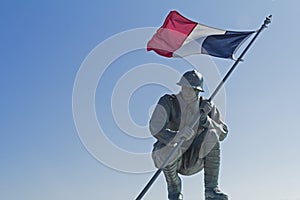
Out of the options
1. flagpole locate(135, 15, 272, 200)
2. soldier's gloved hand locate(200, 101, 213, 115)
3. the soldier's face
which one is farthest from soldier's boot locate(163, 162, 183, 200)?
the soldier's face

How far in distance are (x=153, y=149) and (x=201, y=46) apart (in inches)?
116

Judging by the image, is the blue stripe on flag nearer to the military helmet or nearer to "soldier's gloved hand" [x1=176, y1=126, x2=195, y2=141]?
the military helmet

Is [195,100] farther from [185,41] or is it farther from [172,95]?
[185,41]

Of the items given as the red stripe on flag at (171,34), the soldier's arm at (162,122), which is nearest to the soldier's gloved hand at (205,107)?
the soldier's arm at (162,122)

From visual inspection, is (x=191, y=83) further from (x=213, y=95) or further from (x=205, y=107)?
(x=213, y=95)

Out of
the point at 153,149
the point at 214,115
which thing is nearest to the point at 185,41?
the point at 214,115

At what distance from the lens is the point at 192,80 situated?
6.77 meters

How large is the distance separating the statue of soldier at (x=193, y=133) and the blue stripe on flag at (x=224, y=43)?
75.0 inches

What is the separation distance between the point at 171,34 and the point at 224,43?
1026 mm

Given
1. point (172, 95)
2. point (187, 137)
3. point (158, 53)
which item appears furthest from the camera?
point (158, 53)

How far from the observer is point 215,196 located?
6715 millimetres

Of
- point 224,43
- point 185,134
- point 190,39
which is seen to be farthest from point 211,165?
point 190,39

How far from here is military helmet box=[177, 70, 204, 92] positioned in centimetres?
676

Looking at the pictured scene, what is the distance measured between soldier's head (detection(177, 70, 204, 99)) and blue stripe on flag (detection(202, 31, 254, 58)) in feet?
6.16
